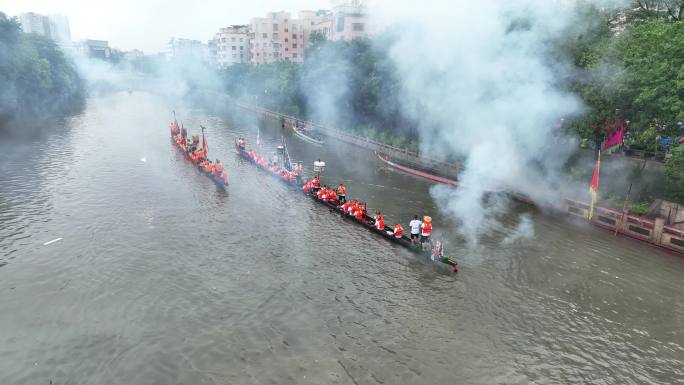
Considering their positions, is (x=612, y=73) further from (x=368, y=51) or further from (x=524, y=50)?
(x=368, y=51)

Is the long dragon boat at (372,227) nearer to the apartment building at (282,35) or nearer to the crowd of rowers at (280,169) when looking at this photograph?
the crowd of rowers at (280,169)

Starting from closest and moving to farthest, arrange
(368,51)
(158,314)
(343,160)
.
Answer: (158,314)
(343,160)
(368,51)

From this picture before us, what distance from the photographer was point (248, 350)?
13789 millimetres

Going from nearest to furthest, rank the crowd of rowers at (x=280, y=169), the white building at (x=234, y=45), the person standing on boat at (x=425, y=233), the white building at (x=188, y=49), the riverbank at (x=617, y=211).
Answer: the person standing on boat at (x=425, y=233) < the riverbank at (x=617, y=211) < the crowd of rowers at (x=280, y=169) < the white building at (x=234, y=45) < the white building at (x=188, y=49)

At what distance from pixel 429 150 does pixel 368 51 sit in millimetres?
16574

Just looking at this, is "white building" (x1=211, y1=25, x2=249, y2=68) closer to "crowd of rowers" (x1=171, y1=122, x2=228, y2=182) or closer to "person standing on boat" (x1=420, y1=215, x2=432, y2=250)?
"crowd of rowers" (x1=171, y1=122, x2=228, y2=182)

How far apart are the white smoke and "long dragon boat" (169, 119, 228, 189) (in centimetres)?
1536

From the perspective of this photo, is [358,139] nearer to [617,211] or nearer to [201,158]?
[201,158]

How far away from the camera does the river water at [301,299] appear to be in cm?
1327

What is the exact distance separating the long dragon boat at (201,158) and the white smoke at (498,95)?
1536cm

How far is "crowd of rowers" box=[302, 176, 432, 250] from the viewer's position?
20172 millimetres

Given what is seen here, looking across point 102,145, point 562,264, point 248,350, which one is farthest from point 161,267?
point 102,145

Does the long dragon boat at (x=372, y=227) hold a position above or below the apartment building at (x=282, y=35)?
below

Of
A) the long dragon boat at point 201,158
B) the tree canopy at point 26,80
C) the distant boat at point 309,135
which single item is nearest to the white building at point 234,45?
the tree canopy at point 26,80
